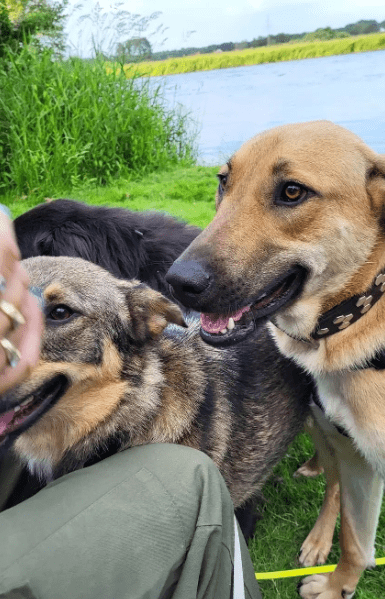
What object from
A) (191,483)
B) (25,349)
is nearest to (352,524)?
(191,483)

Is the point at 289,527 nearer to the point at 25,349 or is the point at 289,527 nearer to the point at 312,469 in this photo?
the point at 312,469

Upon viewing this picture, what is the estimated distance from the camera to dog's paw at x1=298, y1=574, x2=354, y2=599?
2393 millimetres

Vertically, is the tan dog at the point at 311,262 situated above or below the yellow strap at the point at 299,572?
above

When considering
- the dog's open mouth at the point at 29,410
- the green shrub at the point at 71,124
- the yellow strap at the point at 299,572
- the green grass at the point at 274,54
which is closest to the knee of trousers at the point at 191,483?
the dog's open mouth at the point at 29,410

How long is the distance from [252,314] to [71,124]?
6595 mm

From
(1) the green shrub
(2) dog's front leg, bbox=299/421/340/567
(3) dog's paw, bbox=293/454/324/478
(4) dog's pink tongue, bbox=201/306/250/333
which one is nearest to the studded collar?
(4) dog's pink tongue, bbox=201/306/250/333

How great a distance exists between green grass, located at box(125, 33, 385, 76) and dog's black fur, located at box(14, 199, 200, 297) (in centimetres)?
255

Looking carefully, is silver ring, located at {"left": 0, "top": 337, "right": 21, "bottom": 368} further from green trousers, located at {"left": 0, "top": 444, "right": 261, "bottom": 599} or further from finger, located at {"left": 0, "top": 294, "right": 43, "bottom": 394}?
green trousers, located at {"left": 0, "top": 444, "right": 261, "bottom": 599}

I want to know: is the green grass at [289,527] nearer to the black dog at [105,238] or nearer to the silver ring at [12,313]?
the black dog at [105,238]

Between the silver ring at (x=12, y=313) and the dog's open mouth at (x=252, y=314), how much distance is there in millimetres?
1002

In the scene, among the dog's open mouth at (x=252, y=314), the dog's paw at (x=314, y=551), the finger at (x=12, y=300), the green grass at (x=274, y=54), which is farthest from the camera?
the green grass at (x=274, y=54)

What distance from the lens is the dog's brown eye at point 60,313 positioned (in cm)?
197

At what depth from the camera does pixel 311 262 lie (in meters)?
1.87

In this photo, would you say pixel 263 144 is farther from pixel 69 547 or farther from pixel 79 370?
pixel 69 547
